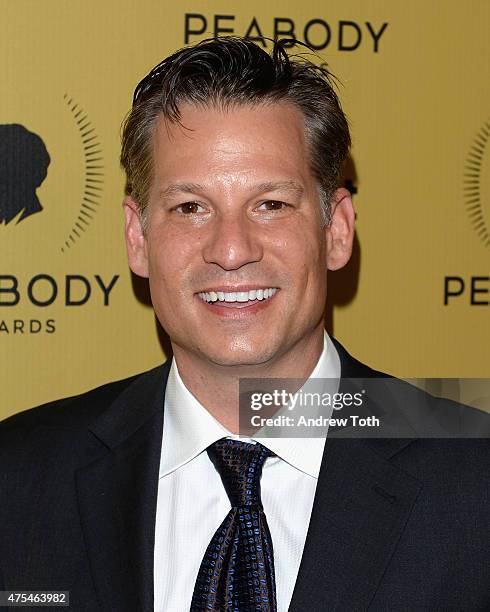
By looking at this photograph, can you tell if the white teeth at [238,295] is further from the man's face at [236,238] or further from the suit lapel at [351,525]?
the suit lapel at [351,525]

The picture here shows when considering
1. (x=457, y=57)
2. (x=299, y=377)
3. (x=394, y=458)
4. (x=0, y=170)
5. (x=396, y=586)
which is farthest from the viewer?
(x=457, y=57)

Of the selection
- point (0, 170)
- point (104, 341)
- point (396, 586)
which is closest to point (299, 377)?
point (396, 586)

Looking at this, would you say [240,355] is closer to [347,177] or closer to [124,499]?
[124,499]

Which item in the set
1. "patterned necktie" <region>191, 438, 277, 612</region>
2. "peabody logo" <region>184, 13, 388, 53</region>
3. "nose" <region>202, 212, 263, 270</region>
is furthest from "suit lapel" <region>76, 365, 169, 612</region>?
"peabody logo" <region>184, 13, 388, 53</region>

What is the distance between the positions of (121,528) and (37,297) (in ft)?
2.21

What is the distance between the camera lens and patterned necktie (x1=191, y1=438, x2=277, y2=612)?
150 cm

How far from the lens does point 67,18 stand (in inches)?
81.5

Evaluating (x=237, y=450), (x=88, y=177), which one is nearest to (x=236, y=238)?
(x=237, y=450)

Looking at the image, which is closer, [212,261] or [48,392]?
[212,261]

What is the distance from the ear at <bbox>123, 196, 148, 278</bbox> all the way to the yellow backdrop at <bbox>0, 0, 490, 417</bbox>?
30 centimetres

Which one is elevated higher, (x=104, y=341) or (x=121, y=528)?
(x=104, y=341)

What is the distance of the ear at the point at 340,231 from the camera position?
1774 mm

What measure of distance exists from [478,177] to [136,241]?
88 cm

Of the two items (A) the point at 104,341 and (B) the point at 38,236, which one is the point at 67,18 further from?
(A) the point at 104,341
